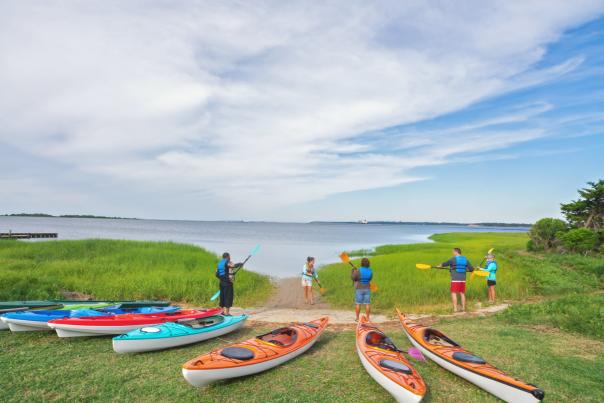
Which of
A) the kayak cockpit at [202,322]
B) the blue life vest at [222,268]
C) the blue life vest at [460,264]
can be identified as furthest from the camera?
the blue life vest at [460,264]

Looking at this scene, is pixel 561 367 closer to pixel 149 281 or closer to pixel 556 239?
pixel 149 281

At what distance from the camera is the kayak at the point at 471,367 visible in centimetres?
467

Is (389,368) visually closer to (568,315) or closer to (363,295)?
(363,295)

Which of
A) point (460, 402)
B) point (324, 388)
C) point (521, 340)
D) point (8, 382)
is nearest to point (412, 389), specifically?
point (460, 402)

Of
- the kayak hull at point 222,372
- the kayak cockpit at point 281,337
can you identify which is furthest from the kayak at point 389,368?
the kayak hull at point 222,372

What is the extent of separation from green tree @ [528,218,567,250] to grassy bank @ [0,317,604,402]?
21.0m

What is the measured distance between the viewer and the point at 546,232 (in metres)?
25.5

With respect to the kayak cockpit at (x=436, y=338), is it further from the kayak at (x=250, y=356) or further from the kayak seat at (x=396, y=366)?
the kayak at (x=250, y=356)

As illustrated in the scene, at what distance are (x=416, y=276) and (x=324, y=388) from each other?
443 inches

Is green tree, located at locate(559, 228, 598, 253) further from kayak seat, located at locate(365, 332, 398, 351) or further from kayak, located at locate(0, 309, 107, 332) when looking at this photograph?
kayak, located at locate(0, 309, 107, 332)

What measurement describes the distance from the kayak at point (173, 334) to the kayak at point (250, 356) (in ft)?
4.66

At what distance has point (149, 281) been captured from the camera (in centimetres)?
1388

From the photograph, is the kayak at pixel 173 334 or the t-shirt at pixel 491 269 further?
the t-shirt at pixel 491 269

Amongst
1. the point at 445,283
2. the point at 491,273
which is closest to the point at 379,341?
the point at 491,273
